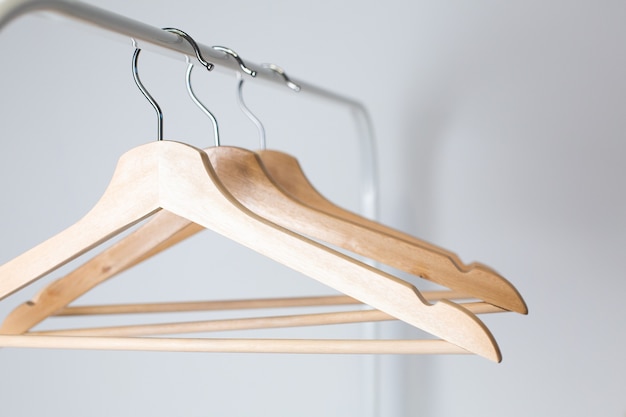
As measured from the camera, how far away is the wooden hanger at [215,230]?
787 millimetres

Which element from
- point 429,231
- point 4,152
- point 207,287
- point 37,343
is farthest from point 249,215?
point 4,152

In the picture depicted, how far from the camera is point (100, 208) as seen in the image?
930 millimetres

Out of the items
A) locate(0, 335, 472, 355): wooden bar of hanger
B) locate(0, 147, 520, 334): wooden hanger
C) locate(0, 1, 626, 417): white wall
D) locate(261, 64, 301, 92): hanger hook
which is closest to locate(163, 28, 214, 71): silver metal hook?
locate(0, 147, 520, 334): wooden hanger

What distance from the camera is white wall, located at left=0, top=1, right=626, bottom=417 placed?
1.72 metres

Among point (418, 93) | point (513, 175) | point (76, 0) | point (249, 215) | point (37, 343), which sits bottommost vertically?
point (37, 343)

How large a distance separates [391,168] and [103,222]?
3.45 ft

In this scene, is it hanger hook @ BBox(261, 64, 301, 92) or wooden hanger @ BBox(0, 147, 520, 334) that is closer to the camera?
wooden hanger @ BBox(0, 147, 520, 334)

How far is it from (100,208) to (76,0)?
0.23 meters

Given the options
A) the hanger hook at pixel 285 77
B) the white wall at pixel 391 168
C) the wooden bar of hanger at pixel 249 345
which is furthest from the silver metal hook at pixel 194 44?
the white wall at pixel 391 168

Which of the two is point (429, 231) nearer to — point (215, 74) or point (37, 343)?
point (215, 74)

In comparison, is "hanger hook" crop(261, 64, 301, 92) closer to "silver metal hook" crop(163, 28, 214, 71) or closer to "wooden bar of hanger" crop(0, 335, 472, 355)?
"silver metal hook" crop(163, 28, 214, 71)

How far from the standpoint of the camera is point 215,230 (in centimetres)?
88

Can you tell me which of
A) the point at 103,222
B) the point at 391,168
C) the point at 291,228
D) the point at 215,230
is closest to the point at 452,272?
the point at 291,228

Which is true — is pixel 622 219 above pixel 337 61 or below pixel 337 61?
below
